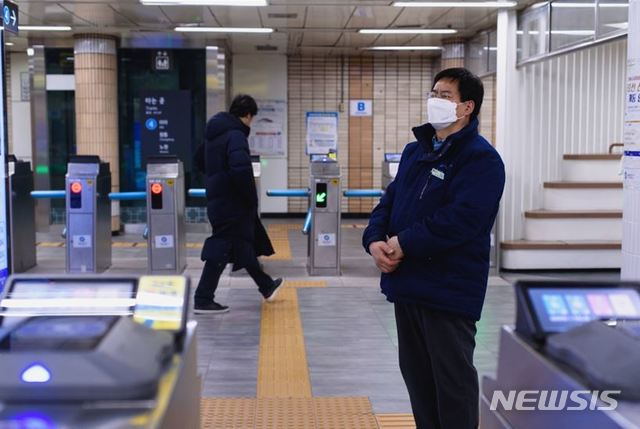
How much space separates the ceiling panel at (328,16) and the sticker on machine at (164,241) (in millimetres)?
2532

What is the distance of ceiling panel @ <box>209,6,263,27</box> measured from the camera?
7262 mm

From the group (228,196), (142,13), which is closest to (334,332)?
(228,196)

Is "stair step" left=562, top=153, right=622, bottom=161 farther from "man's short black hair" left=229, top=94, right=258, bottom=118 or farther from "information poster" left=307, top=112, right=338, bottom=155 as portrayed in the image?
"information poster" left=307, top=112, right=338, bottom=155

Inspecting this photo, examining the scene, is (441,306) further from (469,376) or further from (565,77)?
(565,77)

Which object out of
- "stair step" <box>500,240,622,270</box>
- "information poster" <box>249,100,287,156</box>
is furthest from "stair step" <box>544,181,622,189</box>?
"information poster" <box>249,100,287,156</box>

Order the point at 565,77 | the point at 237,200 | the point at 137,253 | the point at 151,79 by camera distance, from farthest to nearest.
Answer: the point at 151,79, the point at 137,253, the point at 565,77, the point at 237,200

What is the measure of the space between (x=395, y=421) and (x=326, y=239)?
12.5 ft

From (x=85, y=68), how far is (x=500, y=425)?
28.2 feet

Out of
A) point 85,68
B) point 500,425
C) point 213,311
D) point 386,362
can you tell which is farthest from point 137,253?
point 500,425

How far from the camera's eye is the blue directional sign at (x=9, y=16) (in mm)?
3873

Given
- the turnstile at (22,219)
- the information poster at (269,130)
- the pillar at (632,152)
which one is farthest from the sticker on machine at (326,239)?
the information poster at (269,130)

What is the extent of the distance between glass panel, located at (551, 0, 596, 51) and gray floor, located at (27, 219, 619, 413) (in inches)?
82.3

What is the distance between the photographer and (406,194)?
2578mm

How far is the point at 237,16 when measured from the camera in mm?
7715
